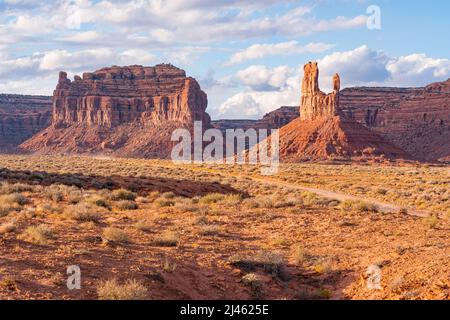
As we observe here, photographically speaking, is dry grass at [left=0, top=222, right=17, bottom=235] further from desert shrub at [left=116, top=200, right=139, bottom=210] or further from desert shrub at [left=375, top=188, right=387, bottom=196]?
desert shrub at [left=375, top=188, right=387, bottom=196]

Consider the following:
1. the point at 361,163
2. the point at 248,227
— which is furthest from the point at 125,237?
the point at 361,163

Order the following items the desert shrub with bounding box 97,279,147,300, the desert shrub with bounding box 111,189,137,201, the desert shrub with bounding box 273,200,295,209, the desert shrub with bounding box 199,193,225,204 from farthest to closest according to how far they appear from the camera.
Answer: the desert shrub with bounding box 199,193,225,204 < the desert shrub with bounding box 111,189,137,201 < the desert shrub with bounding box 273,200,295,209 < the desert shrub with bounding box 97,279,147,300

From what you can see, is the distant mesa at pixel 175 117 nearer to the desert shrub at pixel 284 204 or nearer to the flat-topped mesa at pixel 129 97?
the flat-topped mesa at pixel 129 97

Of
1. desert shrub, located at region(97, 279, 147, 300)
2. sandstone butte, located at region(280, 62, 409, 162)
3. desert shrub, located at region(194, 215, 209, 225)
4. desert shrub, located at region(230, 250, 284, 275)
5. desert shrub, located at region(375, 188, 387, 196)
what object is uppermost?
sandstone butte, located at region(280, 62, 409, 162)

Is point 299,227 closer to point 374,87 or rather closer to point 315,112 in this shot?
point 315,112

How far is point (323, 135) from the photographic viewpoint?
10419cm

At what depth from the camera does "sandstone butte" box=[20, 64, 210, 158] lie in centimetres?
15500

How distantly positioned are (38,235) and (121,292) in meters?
5.21

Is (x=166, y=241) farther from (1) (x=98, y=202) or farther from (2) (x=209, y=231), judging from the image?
(1) (x=98, y=202)

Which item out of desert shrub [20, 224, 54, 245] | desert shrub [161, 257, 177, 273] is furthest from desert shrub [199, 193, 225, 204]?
desert shrub [161, 257, 177, 273]

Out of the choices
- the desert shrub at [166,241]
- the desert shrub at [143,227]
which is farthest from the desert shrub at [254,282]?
the desert shrub at [143,227]

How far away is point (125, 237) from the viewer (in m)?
14.3

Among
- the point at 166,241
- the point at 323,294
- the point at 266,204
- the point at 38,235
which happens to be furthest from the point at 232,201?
the point at 323,294

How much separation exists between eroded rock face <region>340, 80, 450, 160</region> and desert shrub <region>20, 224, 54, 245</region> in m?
118
